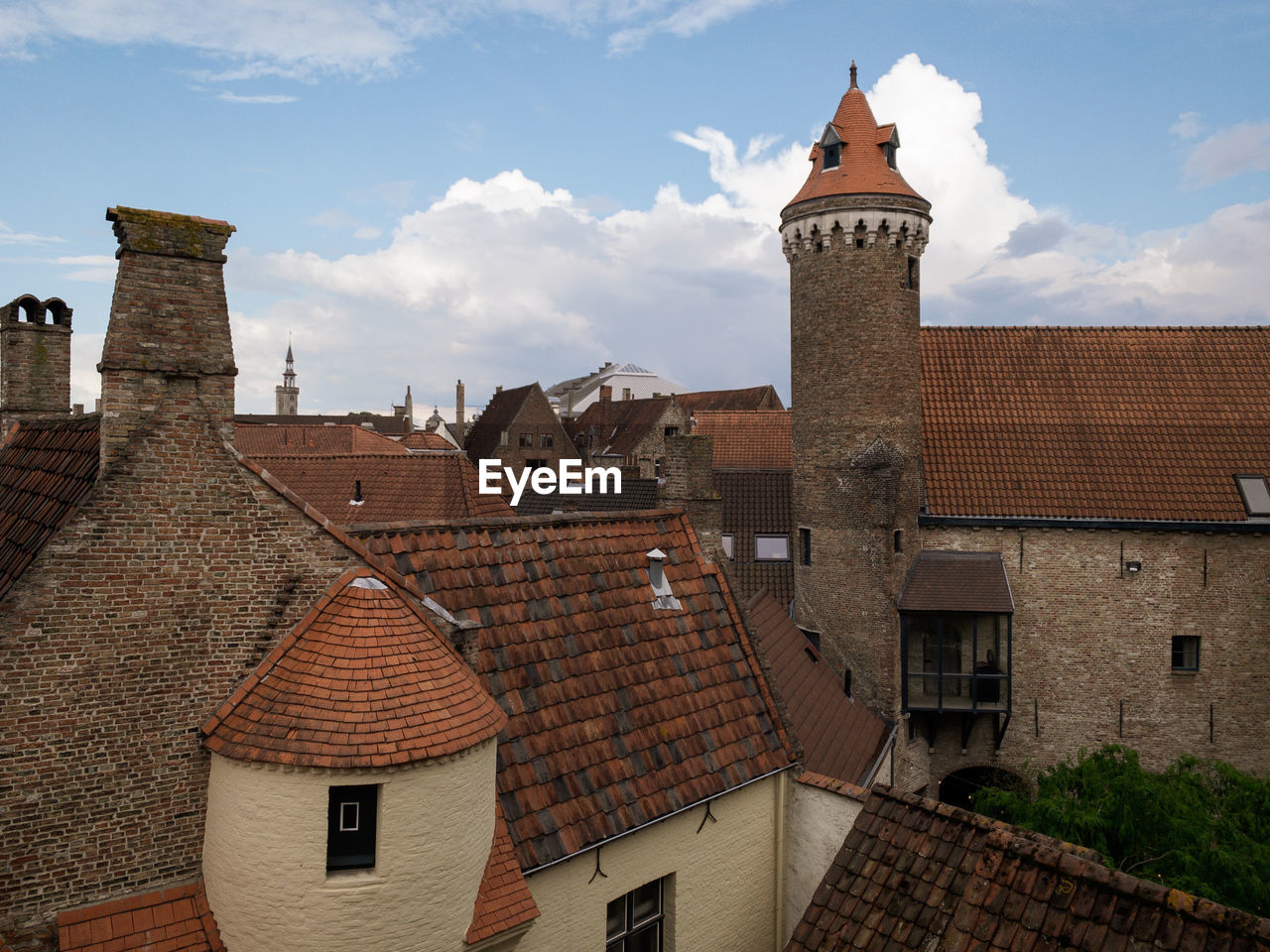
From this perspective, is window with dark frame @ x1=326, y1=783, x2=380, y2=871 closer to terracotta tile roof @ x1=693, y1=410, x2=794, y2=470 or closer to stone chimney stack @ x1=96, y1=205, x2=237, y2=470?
stone chimney stack @ x1=96, y1=205, x2=237, y2=470

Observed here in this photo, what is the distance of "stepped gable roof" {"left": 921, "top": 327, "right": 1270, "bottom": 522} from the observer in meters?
20.8

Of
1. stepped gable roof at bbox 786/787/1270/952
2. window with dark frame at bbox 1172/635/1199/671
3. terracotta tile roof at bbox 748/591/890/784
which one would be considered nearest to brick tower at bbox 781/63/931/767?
terracotta tile roof at bbox 748/591/890/784

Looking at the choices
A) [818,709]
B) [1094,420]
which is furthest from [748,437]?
[818,709]

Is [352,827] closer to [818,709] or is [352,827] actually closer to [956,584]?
[818,709]

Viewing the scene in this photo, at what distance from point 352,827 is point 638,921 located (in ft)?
13.4

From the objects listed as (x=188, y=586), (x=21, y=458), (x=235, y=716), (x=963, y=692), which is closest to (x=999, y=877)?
(x=235, y=716)

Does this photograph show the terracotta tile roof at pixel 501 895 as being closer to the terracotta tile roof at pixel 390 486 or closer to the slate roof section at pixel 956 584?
the terracotta tile roof at pixel 390 486

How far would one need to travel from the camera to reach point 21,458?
9805 millimetres

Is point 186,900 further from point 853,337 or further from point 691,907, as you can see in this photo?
point 853,337

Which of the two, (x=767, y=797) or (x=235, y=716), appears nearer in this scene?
(x=235, y=716)

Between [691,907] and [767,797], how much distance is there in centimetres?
164

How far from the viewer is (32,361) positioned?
13.4m

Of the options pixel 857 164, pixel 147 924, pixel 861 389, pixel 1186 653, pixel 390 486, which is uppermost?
pixel 857 164

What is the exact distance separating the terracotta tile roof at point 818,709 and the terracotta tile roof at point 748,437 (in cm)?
1340
